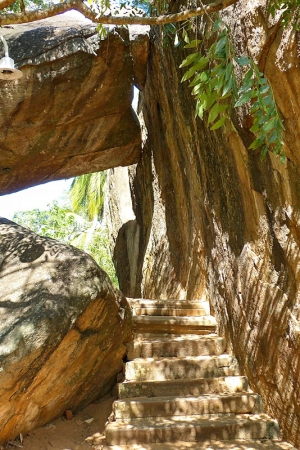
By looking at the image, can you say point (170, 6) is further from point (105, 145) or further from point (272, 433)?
point (272, 433)

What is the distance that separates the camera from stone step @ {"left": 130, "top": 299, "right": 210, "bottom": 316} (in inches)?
229

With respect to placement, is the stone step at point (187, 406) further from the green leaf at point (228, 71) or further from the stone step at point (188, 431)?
the green leaf at point (228, 71)

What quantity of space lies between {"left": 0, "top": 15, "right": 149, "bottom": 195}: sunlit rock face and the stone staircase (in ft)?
11.2

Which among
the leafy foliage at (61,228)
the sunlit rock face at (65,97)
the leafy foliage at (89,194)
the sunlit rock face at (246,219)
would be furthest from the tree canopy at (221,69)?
the leafy foliage at (89,194)

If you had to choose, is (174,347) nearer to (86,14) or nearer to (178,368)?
(178,368)

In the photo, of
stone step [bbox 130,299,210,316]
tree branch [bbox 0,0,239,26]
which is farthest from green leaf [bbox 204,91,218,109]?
stone step [bbox 130,299,210,316]

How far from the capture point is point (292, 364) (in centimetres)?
392

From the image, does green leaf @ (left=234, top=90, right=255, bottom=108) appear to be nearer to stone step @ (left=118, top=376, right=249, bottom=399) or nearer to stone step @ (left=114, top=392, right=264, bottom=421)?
stone step @ (left=114, top=392, right=264, bottom=421)

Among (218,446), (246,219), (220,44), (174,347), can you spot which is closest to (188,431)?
(218,446)

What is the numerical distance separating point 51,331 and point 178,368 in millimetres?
1341

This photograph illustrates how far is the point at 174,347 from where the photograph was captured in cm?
514

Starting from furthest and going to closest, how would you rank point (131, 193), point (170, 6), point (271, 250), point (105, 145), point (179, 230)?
1. point (131, 193)
2. point (105, 145)
3. point (179, 230)
4. point (170, 6)
5. point (271, 250)

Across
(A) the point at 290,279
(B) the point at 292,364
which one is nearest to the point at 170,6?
(A) the point at 290,279

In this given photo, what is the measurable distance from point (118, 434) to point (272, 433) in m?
1.23
